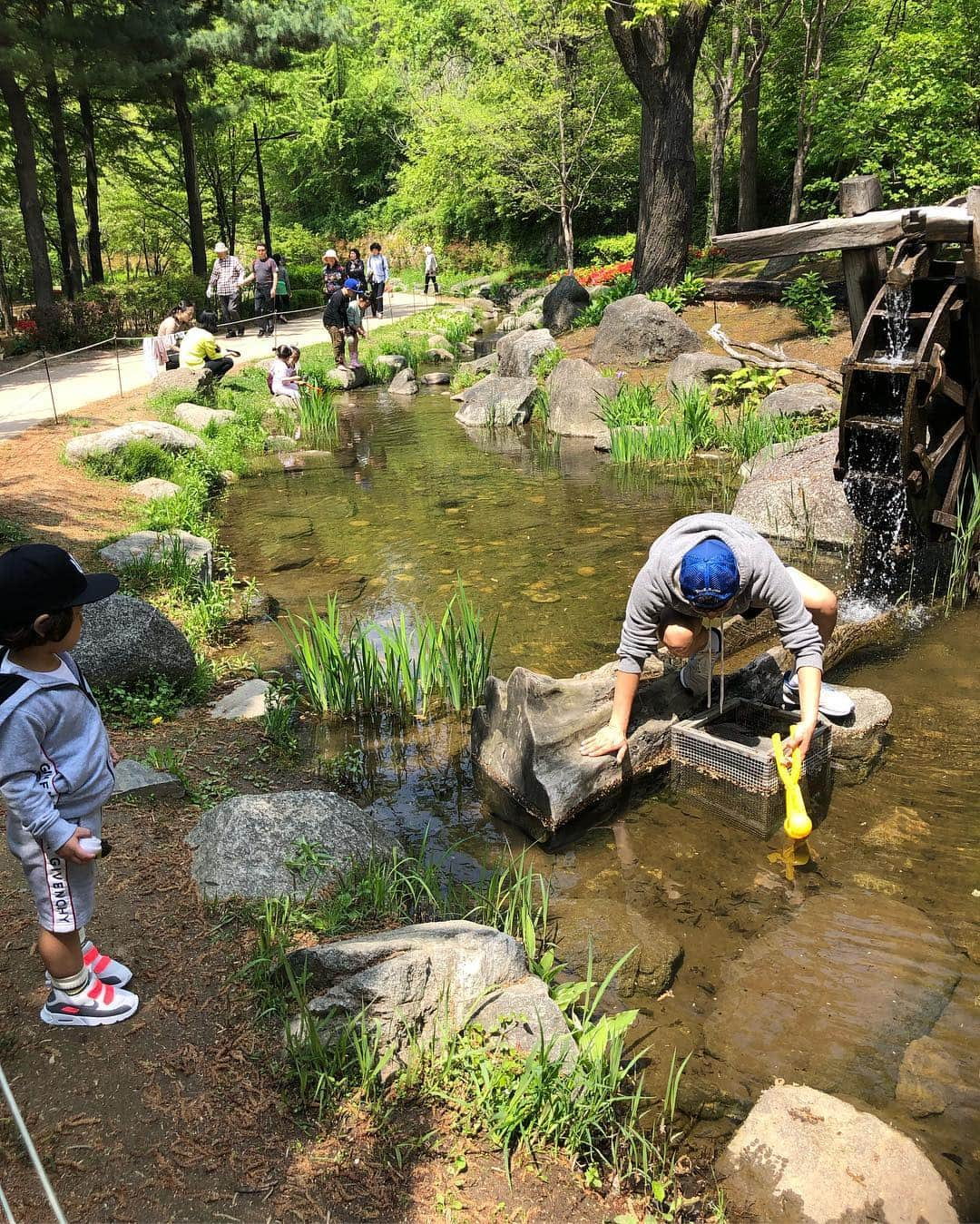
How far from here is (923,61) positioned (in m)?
15.2


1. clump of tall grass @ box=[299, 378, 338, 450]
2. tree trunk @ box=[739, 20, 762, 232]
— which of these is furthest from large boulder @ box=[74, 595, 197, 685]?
tree trunk @ box=[739, 20, 762, 232]

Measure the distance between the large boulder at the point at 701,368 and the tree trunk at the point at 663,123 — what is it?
200 inches

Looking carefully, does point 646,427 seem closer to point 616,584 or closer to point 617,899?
point 616,584

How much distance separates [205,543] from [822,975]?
609cm

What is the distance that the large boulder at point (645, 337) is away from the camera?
14914 millimetres

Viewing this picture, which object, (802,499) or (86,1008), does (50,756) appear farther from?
(802,499)

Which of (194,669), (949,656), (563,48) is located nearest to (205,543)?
(194,669)

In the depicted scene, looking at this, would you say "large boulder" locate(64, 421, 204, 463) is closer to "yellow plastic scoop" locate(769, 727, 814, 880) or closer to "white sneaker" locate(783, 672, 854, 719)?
"white sneaker" locate(783, 672, 854, 719)

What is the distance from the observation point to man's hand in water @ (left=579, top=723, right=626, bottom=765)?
4430mm

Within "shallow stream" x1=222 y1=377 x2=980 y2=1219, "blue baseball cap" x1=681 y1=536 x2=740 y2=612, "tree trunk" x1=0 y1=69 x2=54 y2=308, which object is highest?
"tree trunk" x1=0 y1=69 x2=54 y2=308

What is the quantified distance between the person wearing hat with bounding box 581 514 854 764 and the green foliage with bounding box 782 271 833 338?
11365mm

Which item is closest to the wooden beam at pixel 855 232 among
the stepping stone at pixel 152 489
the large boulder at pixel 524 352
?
the stepping stone at pixel 152 489

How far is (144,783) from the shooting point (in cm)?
447

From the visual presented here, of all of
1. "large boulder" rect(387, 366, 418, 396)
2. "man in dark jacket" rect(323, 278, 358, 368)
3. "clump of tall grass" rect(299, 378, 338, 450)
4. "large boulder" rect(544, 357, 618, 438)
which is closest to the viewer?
"large boulder" rect(544, 357, 618, 438)
